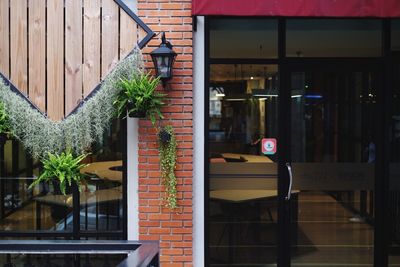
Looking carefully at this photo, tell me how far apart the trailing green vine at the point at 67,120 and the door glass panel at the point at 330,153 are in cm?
192

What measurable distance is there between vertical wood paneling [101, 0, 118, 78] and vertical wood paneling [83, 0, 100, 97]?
53 mm

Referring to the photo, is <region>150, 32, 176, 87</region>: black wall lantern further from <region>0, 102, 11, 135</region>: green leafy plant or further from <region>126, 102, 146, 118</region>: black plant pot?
<region>0, 102, 11, 135</region>: green leafy plant

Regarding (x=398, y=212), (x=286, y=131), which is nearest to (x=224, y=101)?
(x=286, y=131)

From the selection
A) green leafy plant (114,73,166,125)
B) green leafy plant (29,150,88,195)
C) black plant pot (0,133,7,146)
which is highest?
green leafy plant (114,73,166,125)

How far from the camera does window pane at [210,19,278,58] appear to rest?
6215 millimetres

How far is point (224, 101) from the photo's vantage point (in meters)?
6.20

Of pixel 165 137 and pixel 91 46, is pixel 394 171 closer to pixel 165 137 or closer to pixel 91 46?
pixel 165 137

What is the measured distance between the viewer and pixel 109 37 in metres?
5.71

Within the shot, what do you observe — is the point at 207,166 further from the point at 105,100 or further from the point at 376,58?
the point at 376,58

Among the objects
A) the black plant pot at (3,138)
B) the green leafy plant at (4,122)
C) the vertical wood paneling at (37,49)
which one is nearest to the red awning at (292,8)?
the vertical wood paneling at (37,49)

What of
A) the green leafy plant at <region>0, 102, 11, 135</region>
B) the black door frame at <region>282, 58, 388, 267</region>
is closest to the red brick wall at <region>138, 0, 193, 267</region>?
the black door frame at <region>282, 58, 388, 267</region>

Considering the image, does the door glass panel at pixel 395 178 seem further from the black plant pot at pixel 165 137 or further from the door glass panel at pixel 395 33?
the black plant pot at pixel 165 137

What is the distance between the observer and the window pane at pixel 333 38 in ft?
20.5

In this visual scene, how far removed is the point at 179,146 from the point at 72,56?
140 cm
